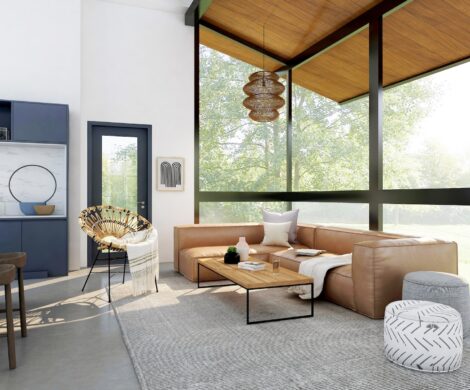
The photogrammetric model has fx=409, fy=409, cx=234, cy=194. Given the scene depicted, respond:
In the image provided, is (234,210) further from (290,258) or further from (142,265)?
(142,265)

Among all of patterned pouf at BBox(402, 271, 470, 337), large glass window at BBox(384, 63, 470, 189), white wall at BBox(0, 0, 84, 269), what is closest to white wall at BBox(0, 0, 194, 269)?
white wall at BBox(0, 0, 84, 269)

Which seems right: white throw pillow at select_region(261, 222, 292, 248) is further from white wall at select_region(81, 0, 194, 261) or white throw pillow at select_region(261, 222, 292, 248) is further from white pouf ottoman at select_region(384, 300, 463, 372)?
white pouf ottoman at select_region(384, 300, 463, 372)

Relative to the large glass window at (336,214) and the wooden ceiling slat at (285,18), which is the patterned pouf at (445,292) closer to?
the wooden ceiling slat at (285,18)

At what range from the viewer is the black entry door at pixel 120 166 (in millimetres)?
6102

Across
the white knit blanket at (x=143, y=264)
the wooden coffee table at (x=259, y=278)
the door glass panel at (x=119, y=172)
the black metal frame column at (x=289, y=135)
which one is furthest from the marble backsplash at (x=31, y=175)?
the black metal frame column at (x=289, y=135)

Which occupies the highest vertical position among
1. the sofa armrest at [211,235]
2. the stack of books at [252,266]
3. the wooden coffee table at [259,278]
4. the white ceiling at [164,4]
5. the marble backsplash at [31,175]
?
the white ceiling at [164,4]

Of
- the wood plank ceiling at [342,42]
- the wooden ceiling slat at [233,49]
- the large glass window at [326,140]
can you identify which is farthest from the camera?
the large glass window at [326,140]

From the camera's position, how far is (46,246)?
206 inches

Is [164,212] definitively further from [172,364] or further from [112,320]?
[172,364]

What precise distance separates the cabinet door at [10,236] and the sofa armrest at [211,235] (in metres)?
1.97

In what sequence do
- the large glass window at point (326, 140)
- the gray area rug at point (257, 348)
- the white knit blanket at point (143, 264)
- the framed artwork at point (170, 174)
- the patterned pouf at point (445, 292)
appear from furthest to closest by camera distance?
the large glass window at point (326, 140) → the framed artwork at point (170, 174) → the white knit blanket at point (143, 264) → the patterned pouf at point (445, 292) → the gray area rug at point (257, 348)

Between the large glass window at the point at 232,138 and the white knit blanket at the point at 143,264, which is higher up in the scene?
the large glass window at the point at 232,138

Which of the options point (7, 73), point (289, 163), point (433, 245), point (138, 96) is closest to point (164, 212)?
point (138, 96)

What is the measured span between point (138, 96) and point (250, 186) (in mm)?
2582
